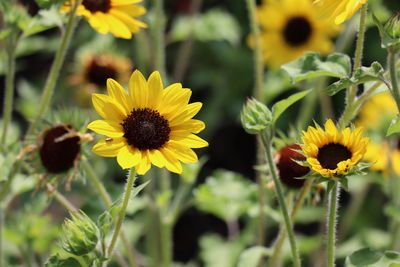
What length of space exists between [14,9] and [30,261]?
0.77m

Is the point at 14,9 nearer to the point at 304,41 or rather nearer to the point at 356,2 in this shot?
the point at 356,2

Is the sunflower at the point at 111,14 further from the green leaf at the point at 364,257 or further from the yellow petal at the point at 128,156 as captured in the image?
the green leaf at the point at 364,257

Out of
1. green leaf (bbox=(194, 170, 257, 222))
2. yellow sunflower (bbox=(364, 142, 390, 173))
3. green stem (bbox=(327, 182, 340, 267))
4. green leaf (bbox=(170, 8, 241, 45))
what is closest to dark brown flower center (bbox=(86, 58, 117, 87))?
green leaf (bbox=(170, 8, 241, 45))

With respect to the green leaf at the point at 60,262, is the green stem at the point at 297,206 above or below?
above

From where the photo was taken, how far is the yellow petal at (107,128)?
132 cm

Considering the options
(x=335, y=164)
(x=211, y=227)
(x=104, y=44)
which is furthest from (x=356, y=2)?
(x=211, y=227)

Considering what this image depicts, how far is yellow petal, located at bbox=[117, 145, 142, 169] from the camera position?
4.20 feet

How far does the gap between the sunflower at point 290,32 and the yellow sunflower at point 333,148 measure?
1348mm

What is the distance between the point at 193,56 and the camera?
3672mm

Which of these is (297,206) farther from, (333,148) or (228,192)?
(228,192)

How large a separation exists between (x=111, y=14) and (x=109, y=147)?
501 millimetres

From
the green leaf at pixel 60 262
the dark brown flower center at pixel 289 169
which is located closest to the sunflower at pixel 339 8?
the dark brown flower center at pixel 289 169

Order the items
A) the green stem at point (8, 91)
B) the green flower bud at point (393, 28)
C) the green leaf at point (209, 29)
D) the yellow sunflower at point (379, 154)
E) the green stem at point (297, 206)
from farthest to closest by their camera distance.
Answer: the green leaf at point (209, 29) < the yellow sunflower at point (379, 154) < the green stem at point (8, 91) < the green stem at point (297, 206) < the green flower bud at point (393, 28)

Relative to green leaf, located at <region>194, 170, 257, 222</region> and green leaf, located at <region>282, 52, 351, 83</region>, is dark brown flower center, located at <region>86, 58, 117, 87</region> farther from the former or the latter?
green leaf, located at <region>282, 52, 351, 83</region>
